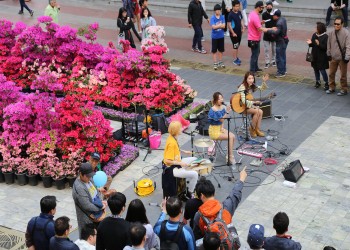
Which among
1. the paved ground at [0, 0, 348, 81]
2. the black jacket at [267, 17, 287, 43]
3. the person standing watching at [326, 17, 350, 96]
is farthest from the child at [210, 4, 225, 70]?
the person standing watching at [326, 17, 350, 96]

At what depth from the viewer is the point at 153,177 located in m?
11.8

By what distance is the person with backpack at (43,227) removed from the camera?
299 inches

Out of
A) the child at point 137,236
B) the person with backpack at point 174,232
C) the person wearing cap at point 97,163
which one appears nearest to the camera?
the child at point 137,236

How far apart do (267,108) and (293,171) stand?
10.8ft

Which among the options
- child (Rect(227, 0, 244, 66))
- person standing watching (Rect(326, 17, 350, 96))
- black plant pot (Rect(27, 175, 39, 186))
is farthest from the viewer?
child (Rect(227, 0, 244, 66))

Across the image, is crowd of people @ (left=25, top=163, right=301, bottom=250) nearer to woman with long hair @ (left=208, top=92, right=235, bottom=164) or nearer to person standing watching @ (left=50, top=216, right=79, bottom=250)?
person standing watching @ (left=50, top=216, right=79, bottom=250)

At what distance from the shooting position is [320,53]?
51.9 ft

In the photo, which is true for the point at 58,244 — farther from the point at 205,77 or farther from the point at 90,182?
the point at 205,77

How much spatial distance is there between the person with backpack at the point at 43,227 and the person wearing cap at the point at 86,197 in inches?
34.3

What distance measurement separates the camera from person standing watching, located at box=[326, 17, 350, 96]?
15.2 meters

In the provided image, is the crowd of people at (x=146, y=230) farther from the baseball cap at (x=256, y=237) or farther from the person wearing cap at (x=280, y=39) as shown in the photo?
the person wearing cap at (x=280, y=39)

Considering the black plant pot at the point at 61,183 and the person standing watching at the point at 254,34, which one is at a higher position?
the person standing watching at the point at 254,34

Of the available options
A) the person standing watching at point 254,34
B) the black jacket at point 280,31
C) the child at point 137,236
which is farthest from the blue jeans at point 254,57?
the child at point 137,236

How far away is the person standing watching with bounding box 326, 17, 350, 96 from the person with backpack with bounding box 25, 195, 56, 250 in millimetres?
10086
